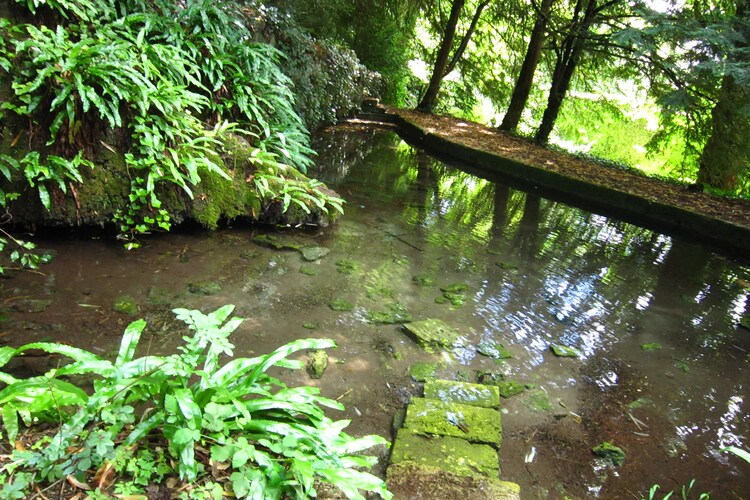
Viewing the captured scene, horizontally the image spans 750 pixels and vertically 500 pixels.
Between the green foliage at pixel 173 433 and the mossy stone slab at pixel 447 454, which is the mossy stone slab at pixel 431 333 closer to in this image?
the mossy stone slab at pixel 447 454

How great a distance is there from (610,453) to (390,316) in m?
1.81

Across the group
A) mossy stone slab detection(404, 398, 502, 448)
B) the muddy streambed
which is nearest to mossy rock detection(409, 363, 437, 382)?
the muddy streambed

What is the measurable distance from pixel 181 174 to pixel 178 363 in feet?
10.1

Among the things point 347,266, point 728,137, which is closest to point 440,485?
point 347,266

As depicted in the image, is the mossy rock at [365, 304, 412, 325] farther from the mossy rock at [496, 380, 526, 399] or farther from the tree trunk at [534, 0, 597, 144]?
the tree trunk at [534, 0, 597, 144]

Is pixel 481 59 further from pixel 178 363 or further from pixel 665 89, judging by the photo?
pixel 178 363

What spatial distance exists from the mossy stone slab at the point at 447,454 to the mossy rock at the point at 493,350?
3.48ft

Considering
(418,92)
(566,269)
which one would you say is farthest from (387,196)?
(418,92)

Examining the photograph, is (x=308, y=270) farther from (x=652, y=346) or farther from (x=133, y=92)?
(x=652, y=346)

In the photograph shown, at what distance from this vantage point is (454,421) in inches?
108

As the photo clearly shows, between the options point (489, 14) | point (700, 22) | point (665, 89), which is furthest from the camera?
point (489, 14)

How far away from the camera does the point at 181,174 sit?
4508 millimetres

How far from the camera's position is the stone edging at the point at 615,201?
7238 millimetres

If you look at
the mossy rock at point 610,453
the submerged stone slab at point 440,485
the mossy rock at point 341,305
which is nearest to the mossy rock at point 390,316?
the mossy rock at point 341,305
